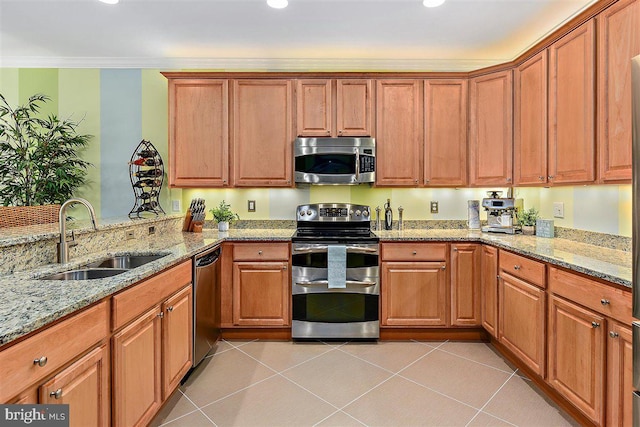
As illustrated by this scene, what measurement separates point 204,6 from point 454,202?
2.82 m

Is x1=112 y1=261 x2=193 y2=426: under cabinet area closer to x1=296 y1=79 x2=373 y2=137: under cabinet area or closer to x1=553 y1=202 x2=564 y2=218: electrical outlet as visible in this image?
x1=296 y1=79 x2=373 y2=137: under cabinet area

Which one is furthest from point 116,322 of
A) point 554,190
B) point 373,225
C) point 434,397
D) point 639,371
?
point 554,190

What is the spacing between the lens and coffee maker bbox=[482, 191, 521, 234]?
3076 mm

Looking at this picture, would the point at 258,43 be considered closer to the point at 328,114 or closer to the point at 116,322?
the point at 328,114

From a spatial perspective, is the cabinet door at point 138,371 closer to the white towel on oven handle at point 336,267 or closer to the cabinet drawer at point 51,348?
the cabinet drawer at point 51,348

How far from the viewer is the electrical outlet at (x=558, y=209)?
9.50 feet

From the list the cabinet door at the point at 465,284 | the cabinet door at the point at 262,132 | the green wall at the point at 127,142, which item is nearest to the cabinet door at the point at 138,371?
the cabinet door at the point at 262,132

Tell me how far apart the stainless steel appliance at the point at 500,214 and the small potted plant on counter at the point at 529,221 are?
71mm

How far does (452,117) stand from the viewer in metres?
3.24

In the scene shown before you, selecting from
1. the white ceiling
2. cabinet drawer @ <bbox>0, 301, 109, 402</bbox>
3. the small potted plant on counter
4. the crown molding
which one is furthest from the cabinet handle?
the small potted plant on counter

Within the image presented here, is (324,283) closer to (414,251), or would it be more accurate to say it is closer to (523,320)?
(414,251)

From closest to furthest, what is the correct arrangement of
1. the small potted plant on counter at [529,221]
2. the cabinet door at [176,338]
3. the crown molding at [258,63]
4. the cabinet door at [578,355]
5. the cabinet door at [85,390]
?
1. the cabinet door at [85,390]
2. the cabinet door at [578,355]
3. the cabinet door at [176,338]
4. the small potted plant on counter at [529,221]
5. the crown molding at [258,63]

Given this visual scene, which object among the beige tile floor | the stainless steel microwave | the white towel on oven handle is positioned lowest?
the beige tile floor

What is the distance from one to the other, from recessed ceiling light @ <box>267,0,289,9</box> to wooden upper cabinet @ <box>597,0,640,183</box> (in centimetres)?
199
